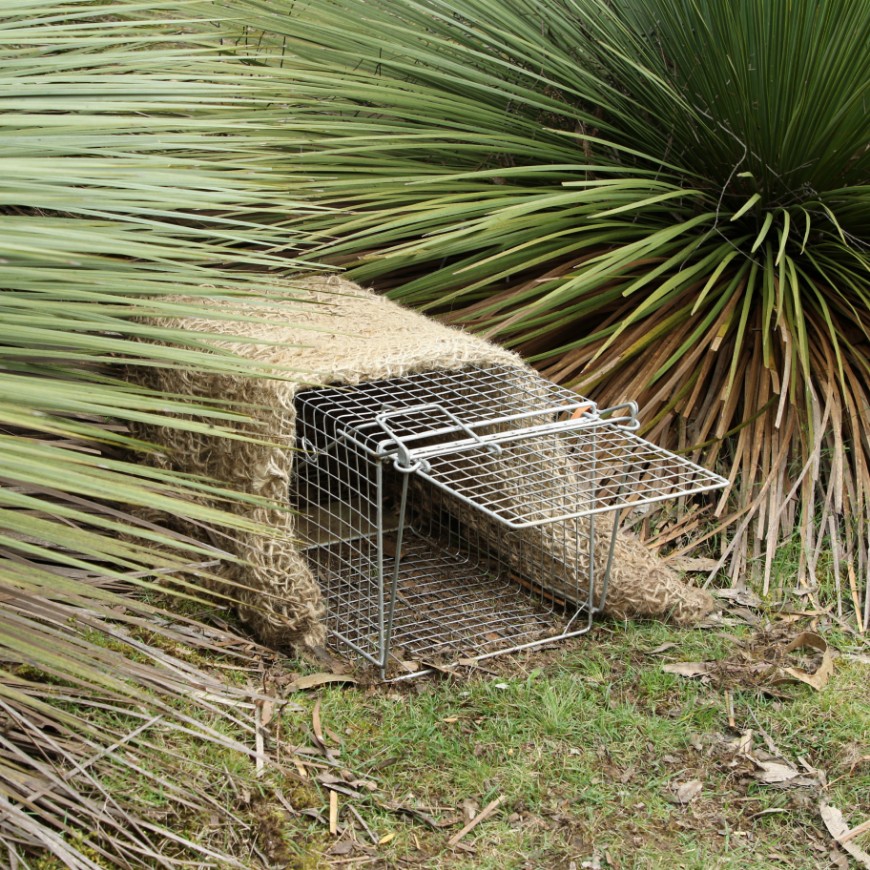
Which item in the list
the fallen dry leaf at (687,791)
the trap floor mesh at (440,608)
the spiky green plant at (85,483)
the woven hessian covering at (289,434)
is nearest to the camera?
the spiky green plant at (85,483)

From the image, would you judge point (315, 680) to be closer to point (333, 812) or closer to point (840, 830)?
point (333, 812)

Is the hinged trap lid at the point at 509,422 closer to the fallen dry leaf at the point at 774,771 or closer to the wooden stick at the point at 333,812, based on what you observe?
the fallen dry leaf at the point at 774,771

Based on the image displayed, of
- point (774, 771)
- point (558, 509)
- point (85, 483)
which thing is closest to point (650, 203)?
point (558, 509)

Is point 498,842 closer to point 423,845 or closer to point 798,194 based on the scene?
point 423,845

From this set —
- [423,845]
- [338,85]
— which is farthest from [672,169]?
[423,845]

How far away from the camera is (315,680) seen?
239cm

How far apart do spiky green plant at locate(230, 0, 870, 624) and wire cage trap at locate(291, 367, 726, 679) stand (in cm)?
27

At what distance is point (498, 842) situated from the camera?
80.4 inches

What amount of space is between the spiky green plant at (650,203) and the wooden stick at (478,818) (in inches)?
39.4

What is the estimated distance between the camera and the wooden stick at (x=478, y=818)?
2.04m

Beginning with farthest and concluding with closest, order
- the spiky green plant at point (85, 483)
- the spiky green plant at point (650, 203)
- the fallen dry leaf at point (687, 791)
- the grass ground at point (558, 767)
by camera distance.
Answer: the spiky green plant at point (650, 203) < the fallen dry leaf at point (687, 791) < the grass ground at point (558, 767) < the spiky green plant at point (85, 483)

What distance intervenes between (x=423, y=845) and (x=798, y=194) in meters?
2.02

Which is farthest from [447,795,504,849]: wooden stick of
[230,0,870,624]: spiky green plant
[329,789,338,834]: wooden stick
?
[230,0,870,624]: spiky green plant

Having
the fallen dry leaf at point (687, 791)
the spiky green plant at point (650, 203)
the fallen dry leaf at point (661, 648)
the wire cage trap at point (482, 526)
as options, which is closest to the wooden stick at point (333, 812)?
the wire cage trap at point (482, 526)
